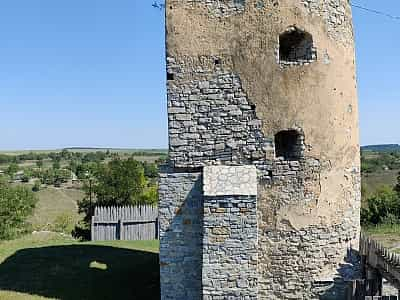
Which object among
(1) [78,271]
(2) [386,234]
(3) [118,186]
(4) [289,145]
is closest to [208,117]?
(4) [289,145]

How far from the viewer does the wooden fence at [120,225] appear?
1925cm

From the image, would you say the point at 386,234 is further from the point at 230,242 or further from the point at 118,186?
the point at 118,186

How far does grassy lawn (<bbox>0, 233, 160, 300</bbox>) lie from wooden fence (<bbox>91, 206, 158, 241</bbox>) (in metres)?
1.77

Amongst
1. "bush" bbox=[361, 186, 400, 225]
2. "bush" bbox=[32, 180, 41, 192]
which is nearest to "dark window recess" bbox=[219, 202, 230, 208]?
"bush" bbox=[361, 186, 400, 225]

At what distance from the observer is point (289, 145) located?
10039 mm

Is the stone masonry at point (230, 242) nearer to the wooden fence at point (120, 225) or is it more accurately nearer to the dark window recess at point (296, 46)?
the dark window recess at point (296, 46)

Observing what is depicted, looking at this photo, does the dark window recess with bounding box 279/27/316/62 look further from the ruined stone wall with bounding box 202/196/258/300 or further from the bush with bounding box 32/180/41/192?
the bush with bounding box 32/180/41/192

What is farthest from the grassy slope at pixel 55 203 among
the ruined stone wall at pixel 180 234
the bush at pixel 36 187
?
the ruined stone wall at pixel 180 234

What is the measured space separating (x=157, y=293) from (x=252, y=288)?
9.93ft

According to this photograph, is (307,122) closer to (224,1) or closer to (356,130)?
(356,130)

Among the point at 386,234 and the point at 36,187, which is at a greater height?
the point at 386,234

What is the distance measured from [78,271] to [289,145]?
677 centimetres

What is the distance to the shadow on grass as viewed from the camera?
36.0ft

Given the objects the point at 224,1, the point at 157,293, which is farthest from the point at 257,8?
the point at 157,293
